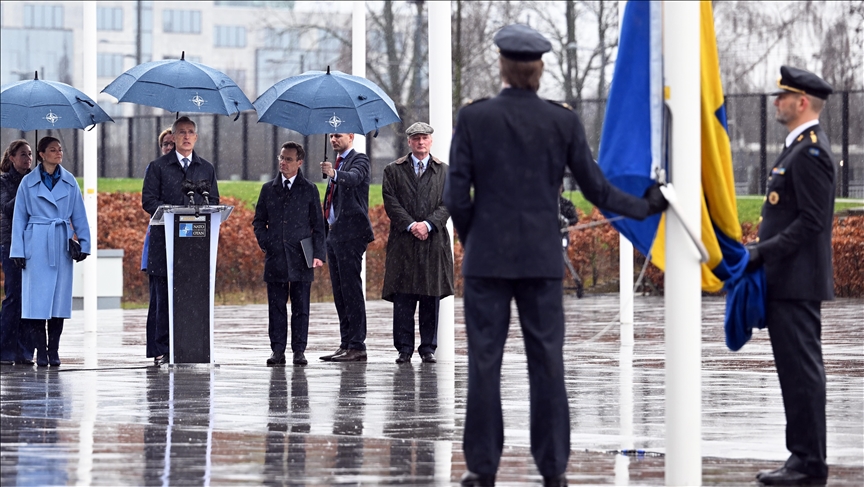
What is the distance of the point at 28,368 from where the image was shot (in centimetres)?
1356

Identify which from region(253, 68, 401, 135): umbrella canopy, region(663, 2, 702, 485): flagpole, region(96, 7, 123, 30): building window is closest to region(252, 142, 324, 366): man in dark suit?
region(253, 68, 401, 135): umbrella canopy

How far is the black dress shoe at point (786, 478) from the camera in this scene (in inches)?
292

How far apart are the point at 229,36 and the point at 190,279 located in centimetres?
6370

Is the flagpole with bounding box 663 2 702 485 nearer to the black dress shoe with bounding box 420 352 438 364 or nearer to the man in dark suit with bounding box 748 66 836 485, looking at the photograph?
the man in dark suit with bounding box 748 66 836 485

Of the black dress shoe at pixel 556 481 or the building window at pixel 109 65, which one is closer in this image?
the black dress shoe at pixel 556 481

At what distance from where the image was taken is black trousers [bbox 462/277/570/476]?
279 inches

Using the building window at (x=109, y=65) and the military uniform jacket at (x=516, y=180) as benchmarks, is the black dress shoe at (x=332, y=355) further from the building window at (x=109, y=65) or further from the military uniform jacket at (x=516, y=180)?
the building window at (x=109, y=65)

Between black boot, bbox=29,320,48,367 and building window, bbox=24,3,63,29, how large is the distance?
2293 inches

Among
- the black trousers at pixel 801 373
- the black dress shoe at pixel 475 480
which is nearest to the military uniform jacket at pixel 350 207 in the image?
the black trousers at pixel 801 373

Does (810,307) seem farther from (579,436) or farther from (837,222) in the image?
(837,222)

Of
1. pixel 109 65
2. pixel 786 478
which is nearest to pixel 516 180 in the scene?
pixel 786 478

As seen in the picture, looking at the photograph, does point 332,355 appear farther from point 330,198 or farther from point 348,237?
point 330,198

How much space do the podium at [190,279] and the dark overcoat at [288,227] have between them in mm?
546

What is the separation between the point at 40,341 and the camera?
13.8m
